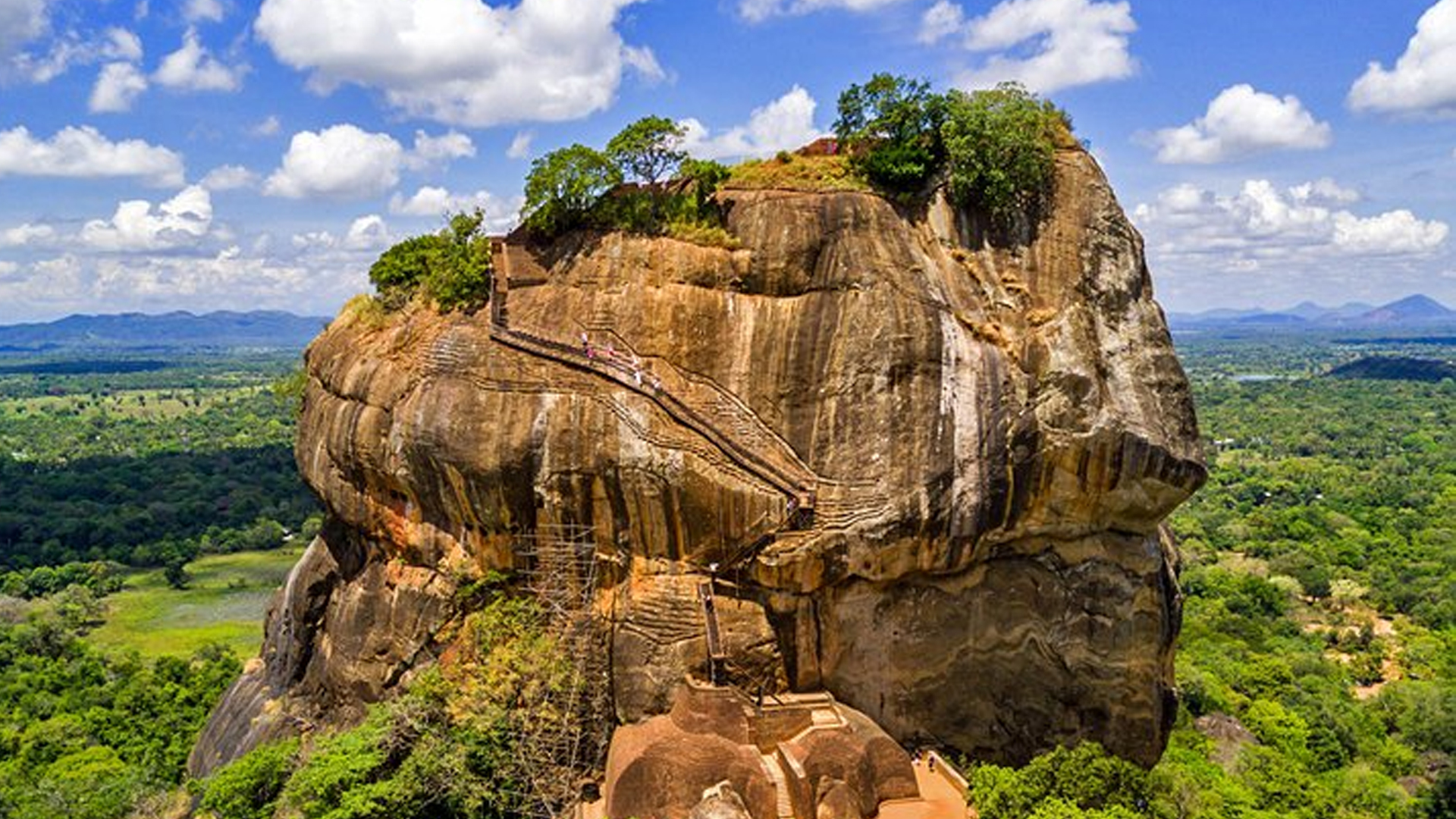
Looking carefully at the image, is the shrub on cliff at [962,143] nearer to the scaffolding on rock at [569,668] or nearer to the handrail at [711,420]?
the handrail at [711,420]

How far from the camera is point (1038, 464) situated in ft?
68.6

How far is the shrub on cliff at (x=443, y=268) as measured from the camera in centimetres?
2298

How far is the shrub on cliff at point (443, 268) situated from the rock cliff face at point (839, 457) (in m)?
1.01

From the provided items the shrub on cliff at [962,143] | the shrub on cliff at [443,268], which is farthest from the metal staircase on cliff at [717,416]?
the shrub on cliff at [962,143]

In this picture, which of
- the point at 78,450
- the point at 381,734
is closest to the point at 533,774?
the point at 381,734

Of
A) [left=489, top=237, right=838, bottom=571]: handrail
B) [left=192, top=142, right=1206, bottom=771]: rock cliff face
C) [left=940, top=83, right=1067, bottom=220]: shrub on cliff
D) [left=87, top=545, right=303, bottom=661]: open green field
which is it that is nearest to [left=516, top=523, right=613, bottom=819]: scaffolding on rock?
[left=192, top=142, right=1206, bottom=771]: rock cliff face

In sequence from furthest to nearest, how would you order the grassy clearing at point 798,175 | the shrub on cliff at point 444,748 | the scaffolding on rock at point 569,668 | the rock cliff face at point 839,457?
the grassy clearing at point 798,175 → the rock cliff face at point 839,457 → the scaffolding on rock at point 569,668 → the shrub on cliff at point 444,748

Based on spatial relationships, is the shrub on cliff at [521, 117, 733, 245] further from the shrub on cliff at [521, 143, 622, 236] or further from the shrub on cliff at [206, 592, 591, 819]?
the shrub on cliff at [206, 592, 591, 819]

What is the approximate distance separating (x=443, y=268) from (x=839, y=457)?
1129cm

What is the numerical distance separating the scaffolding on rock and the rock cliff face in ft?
1.21

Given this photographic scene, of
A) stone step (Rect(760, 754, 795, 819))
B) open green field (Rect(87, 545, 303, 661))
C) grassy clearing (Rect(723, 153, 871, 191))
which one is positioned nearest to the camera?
stone step (Rect(760, 754, 795, 819))

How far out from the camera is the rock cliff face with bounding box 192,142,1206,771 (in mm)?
20578

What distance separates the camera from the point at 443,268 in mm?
23953

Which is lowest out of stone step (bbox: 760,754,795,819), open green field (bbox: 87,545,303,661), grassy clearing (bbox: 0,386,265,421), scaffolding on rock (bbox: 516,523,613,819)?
A: open green field (bbox: 87,545,303,661)
